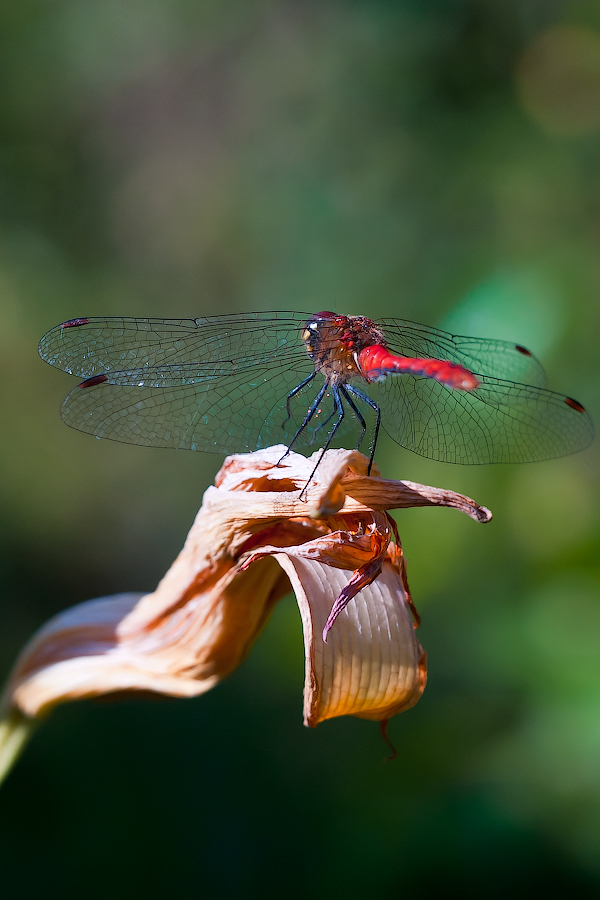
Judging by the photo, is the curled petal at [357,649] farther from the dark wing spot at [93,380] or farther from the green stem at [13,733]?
the dark wing spot at [93,380]

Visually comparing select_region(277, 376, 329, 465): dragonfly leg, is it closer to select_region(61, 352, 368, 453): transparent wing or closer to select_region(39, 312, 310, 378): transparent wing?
select_region(61, 352, 368, 453): transparent wing

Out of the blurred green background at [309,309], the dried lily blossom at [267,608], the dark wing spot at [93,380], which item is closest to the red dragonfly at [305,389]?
the dark wing spot at [93,380]

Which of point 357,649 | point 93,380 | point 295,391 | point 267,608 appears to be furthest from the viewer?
point 295,391

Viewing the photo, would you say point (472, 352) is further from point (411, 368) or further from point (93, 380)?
point (93, 380)

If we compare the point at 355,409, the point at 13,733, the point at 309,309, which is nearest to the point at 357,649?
the point at 13,733

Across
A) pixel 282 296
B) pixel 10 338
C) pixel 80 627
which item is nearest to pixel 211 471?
pixel 282 296

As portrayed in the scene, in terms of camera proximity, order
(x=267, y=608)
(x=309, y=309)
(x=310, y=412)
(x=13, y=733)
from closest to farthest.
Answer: (x=267, y=608) < (x=13, y=733) < (x=310, y=412) < (x=309, y=309)

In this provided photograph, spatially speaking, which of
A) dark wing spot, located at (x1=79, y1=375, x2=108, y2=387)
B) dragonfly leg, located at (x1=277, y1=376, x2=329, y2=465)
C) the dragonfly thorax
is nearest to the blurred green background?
the dragonfly thorax
